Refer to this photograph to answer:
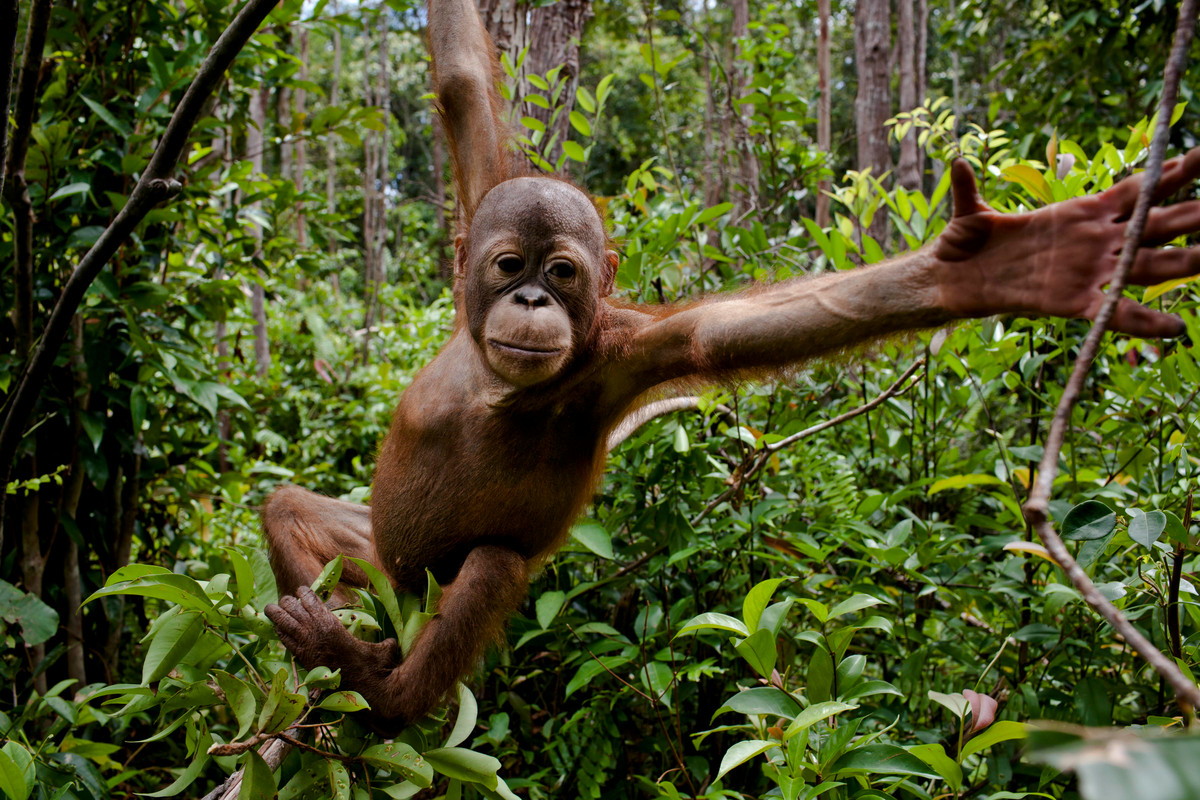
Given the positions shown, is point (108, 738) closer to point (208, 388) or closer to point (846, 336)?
point (208, 388)

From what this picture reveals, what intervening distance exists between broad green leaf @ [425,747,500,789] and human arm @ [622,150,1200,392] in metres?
0.97

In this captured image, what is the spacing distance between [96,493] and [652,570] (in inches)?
84.4

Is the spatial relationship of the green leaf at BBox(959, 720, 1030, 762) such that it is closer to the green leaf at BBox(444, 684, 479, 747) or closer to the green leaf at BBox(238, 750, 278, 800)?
the green leaf at BBox(444, 684, 479, 747)

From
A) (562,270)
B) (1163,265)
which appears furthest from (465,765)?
(1163,265)

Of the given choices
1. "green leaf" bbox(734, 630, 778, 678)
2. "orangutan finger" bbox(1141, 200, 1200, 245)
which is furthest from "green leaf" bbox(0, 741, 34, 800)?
"orangutan finger" bbox(1141, 200, 1200, 245)

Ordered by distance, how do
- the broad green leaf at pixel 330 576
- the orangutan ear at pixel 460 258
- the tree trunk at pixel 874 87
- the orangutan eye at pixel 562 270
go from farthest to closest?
the tree trunk at pixel 874 87
the orangutan ear at pixel 460 258
the orangutan eye at pixel 562 270
the broad green leaf at pixel 330 576

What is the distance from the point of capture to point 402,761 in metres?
1.71

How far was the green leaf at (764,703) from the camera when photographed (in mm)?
1690

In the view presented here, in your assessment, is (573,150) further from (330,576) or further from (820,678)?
(820,678)

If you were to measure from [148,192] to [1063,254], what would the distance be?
1813mm

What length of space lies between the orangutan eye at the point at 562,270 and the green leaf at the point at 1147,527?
1356mm

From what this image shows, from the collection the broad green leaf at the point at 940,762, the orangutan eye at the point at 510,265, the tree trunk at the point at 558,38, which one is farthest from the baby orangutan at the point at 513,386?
the tree trunk at the point at 558,38

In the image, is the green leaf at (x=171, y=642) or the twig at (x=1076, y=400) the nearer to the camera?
the twig at (x=1076, y=400)

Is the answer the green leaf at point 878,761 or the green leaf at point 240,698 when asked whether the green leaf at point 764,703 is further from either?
the green leaf at point 240,698
